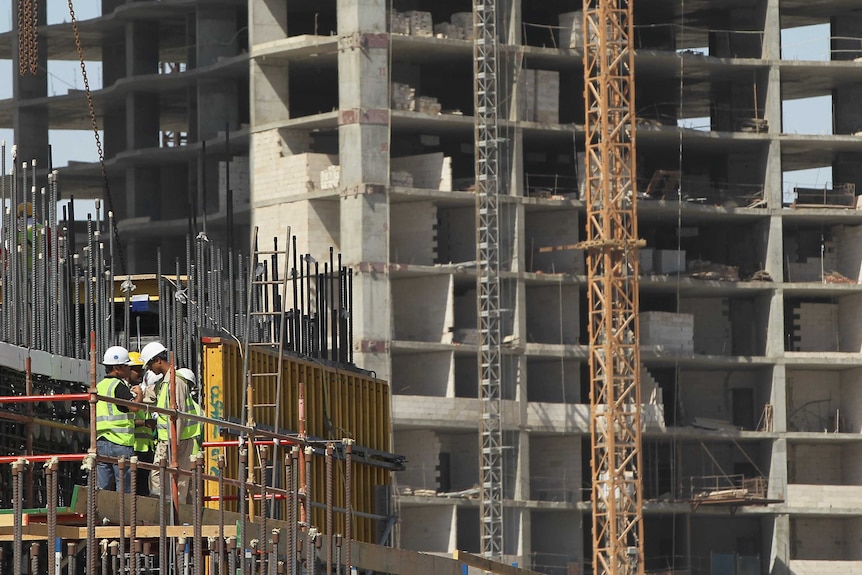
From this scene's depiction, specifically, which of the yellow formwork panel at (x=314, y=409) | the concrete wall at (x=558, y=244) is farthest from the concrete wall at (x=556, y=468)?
the yellow formwork panel at (x=314, y=409)

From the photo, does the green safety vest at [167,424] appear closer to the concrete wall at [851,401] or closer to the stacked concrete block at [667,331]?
the stacked concrete block at [667,331]

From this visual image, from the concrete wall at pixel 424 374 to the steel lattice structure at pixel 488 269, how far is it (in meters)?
1.38

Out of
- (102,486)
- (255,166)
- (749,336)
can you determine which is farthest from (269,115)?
(102,486)

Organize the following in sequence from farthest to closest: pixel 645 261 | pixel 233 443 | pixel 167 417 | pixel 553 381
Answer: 1. pixel 645 261
2. pixel 553 381
3. pixel 233 443
4. pixel 167 417

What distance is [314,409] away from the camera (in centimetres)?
4725

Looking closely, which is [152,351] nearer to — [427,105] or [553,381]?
[427,105]

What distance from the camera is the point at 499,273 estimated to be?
87.9 meters

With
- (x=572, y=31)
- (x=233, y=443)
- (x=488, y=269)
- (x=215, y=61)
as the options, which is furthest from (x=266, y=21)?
(x=233, y=443)

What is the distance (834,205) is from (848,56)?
26.0 feet

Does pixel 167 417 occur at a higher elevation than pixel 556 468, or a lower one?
higher

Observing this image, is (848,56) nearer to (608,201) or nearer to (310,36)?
(608,201)

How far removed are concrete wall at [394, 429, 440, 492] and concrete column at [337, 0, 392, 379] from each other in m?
2.66

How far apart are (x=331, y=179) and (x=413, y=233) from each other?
3.99 meters

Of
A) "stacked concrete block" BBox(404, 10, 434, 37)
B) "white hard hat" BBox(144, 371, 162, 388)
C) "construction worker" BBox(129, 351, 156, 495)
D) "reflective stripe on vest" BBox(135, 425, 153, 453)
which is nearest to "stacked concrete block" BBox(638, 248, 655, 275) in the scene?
"stacked concrete block" BBox(404, 10, 434, 37)
